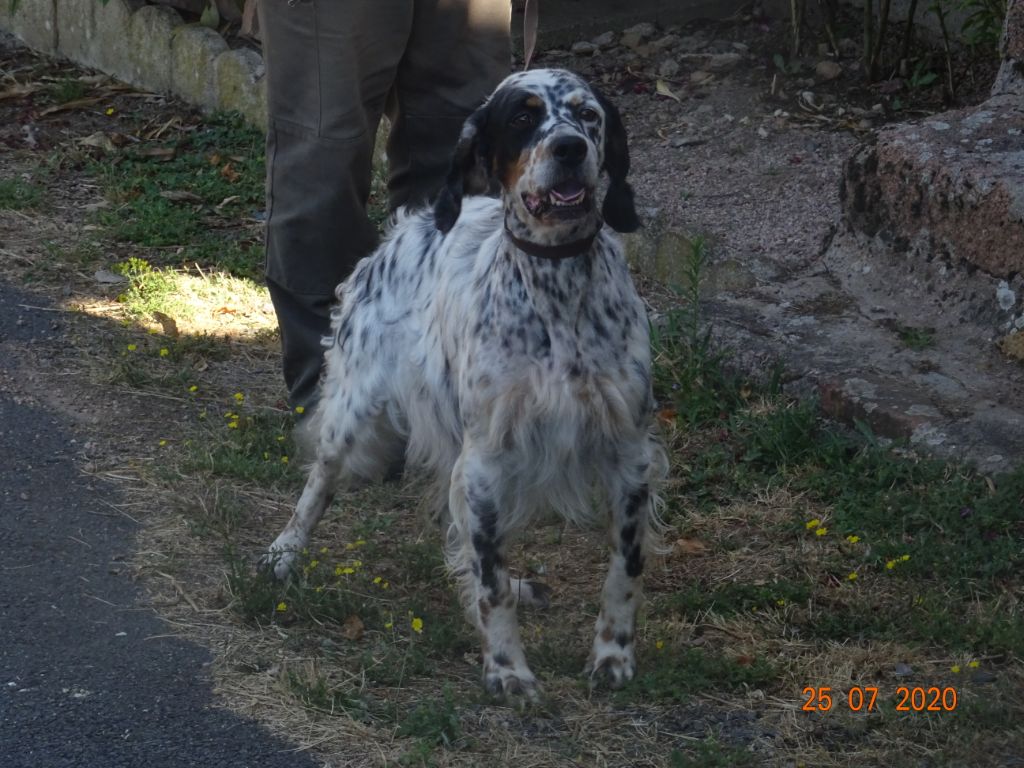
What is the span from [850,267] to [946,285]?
1.34 feet

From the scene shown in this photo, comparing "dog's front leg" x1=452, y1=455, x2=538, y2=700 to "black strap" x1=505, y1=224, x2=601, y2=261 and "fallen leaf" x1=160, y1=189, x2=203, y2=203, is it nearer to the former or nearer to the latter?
"black strap" x1=505, y1=224, x2=601, y2=261

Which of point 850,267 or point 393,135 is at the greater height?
point 393,135

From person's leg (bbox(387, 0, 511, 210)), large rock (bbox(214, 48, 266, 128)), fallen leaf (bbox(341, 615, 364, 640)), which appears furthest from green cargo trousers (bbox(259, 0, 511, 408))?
large rock (bbox(214, 48, 266, 128))

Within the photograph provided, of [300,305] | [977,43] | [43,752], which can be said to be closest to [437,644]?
[43,752]

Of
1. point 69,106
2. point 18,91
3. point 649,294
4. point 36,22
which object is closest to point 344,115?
point 649,294

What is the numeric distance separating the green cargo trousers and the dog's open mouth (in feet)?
3.98

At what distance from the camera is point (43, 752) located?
10.2 ft

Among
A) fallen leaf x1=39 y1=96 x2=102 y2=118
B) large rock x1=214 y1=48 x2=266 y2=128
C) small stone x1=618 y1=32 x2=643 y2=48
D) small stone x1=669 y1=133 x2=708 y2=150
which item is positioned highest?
small stone x1=618 y1=32 x2=643 y2=48

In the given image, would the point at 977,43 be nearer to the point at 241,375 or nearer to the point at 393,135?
the point at 393,135

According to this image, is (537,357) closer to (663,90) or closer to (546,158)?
(546,158)

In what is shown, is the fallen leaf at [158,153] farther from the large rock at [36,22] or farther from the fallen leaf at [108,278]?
the large rock at [36,22]

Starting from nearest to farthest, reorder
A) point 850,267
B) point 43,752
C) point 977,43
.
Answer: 1. point 43,752
2. point 850,267
3. point 977,43

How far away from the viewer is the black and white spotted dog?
3.27 m

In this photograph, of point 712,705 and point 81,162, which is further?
point 81,162
